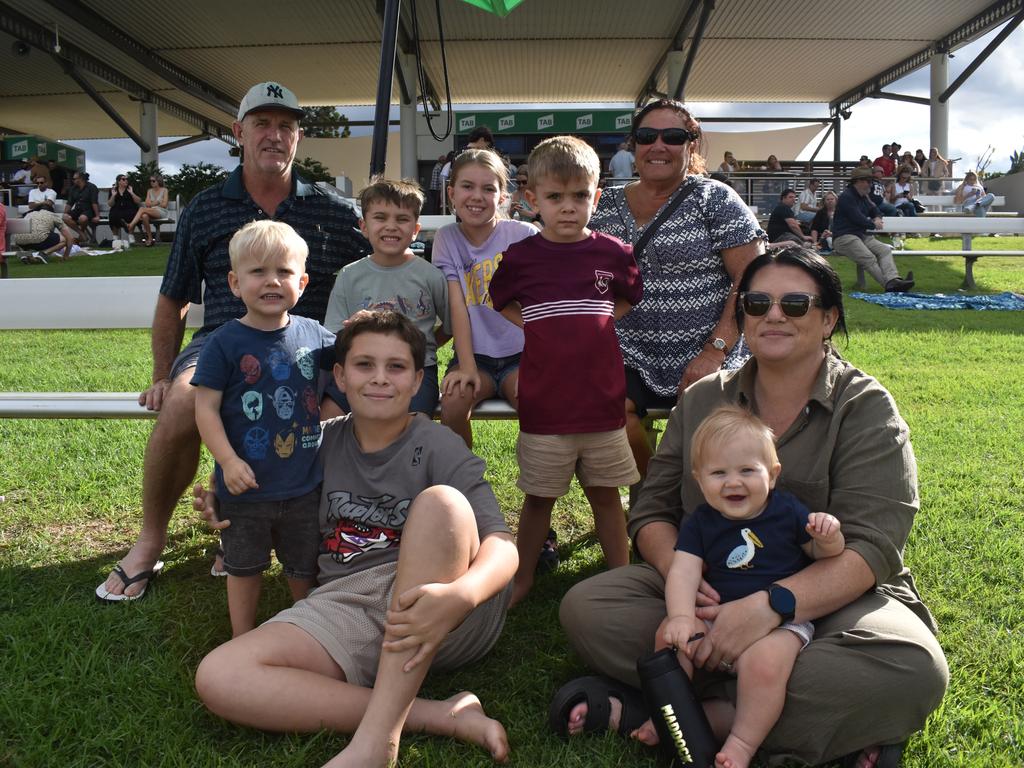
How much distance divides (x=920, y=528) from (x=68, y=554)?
3.69 meters

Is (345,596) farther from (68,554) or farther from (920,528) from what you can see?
(920,528)

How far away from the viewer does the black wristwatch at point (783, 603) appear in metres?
2.10

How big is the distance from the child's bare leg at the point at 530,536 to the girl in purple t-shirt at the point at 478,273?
40 cm

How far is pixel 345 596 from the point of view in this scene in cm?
243

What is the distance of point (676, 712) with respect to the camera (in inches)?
79.3

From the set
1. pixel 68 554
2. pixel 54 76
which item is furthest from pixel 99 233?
pixel 68 554

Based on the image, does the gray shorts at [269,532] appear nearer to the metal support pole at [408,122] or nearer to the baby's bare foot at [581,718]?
the baby's bare foot at [581,718]

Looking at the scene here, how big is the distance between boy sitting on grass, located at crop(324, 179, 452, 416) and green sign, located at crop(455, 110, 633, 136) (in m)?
24.5

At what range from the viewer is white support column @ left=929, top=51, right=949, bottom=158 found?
2559 centimetres

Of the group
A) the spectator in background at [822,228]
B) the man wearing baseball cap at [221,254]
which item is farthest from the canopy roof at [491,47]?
the man wearing baseball cap at [221,254]

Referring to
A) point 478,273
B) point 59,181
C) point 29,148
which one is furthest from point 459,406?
point 29,148

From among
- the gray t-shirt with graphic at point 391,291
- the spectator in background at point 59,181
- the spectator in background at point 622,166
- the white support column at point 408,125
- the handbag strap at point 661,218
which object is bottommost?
the gray t-shirt with graphic at point 391,291

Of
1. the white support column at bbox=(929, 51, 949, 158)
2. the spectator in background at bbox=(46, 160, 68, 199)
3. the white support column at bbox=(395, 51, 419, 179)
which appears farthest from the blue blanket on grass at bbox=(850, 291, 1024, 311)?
the spectator in background at bbox=(46, 160, 68, 199)

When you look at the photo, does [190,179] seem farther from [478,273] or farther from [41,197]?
[478,273]
